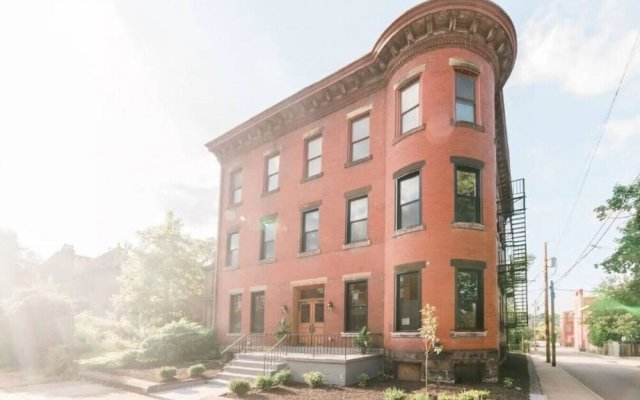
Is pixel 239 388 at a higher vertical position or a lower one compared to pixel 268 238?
lower

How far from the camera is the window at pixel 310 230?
21.3 metres

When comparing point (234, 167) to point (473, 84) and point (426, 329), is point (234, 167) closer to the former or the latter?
point (473, 84)

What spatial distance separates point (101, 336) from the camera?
98.3ft

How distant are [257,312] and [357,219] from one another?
8.04m

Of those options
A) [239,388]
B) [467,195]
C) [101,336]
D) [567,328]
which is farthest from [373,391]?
[567,328]

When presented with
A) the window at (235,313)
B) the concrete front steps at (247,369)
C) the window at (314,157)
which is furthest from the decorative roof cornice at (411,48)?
the concrete front steps at (247,369)

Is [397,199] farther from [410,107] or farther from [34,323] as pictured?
[34,323]

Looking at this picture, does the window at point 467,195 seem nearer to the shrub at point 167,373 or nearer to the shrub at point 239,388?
the shrub at point 239,388

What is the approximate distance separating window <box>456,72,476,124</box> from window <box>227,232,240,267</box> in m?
14.5

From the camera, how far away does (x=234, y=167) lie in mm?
27266

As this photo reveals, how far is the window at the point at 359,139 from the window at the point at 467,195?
4.65m

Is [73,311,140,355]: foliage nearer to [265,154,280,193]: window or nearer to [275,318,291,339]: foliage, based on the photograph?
[275,318,291,339]: foliage

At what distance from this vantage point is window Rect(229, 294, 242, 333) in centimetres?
2488

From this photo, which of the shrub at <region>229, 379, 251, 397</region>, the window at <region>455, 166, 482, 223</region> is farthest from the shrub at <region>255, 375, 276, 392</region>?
the window at <region>455, 166, 482, 223</region>
